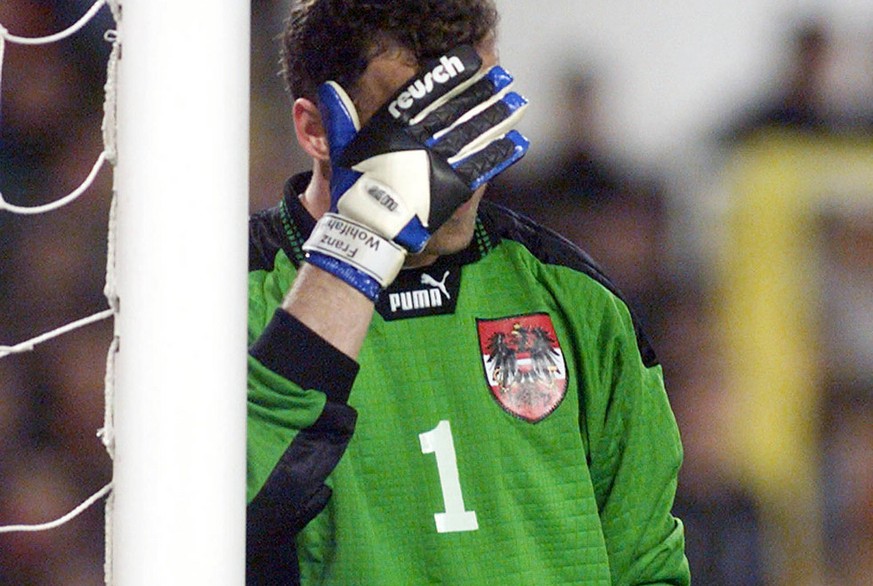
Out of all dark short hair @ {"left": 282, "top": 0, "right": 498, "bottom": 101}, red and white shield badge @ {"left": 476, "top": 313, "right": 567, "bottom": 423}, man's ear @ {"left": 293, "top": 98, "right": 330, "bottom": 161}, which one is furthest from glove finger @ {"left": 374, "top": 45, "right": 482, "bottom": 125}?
red and white shield badge @ {"left": 476, "top": 313, "right": 567, "bottom": 423}

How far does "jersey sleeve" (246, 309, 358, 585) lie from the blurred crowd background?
0.38 metres

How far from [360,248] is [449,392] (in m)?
0.31

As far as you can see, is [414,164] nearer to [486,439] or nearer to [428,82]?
[428,82]

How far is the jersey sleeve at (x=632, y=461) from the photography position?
124 cm

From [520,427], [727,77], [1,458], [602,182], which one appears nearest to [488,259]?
[520,427]

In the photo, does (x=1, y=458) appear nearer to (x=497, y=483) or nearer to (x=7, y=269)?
(x=7, y=269)

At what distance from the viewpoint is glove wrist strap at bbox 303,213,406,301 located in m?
0.97

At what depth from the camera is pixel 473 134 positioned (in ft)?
3.29

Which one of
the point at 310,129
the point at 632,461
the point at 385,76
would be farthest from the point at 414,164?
the point at 632,461

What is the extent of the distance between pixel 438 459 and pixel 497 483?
0.07 m

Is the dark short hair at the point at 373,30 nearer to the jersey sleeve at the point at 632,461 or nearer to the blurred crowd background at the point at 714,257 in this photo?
the blurred crowd background at the point at 714,257

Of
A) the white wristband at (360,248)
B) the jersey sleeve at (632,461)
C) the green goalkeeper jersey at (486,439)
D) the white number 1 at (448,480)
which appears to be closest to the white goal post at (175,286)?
the white wristband at (360,248)

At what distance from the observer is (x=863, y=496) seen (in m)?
1.52

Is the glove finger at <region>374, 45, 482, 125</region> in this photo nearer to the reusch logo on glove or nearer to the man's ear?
the reusch logo on glove
